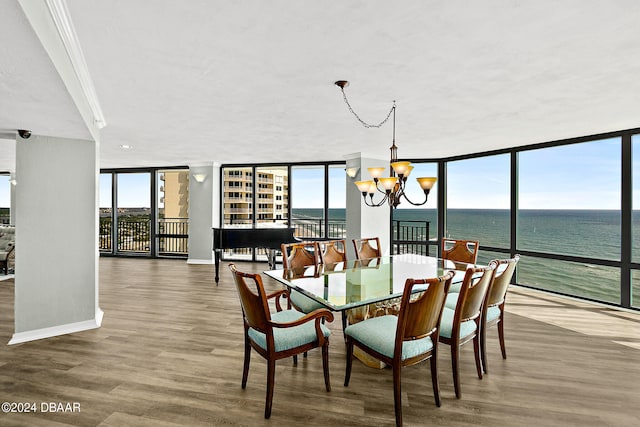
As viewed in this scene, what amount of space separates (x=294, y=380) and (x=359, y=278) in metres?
1.04

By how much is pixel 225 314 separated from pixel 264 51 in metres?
3.13

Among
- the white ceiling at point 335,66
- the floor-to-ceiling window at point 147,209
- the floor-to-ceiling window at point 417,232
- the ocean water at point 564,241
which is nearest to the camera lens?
the white ceiling at point 335,66

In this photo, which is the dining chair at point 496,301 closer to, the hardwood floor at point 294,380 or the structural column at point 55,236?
the hardwood floor at point 294,380

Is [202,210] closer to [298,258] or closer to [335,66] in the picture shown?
[298,258]

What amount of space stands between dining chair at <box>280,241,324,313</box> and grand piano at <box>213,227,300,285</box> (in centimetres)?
201

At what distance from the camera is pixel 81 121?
2.79 metres

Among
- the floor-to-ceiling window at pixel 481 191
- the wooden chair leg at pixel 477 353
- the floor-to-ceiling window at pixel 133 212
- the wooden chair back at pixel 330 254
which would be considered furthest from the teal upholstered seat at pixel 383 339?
the floor-to-ceiling window at pixel 133 212

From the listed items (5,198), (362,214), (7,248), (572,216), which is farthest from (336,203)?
(572,216)

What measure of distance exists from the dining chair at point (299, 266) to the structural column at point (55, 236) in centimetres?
217

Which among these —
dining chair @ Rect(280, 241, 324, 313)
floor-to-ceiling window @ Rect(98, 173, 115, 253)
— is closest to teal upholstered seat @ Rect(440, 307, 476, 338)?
dining chair @ Rect(280, 241, 324, 313)

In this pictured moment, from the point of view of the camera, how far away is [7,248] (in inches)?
241

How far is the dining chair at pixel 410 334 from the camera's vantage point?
77.7 inches

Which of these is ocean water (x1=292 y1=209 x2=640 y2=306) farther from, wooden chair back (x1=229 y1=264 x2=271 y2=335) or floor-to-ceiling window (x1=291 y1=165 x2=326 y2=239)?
wooden chair back (x1=229 y1=264 x2=271 y2=335)

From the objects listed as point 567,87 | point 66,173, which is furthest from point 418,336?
point 66,173
